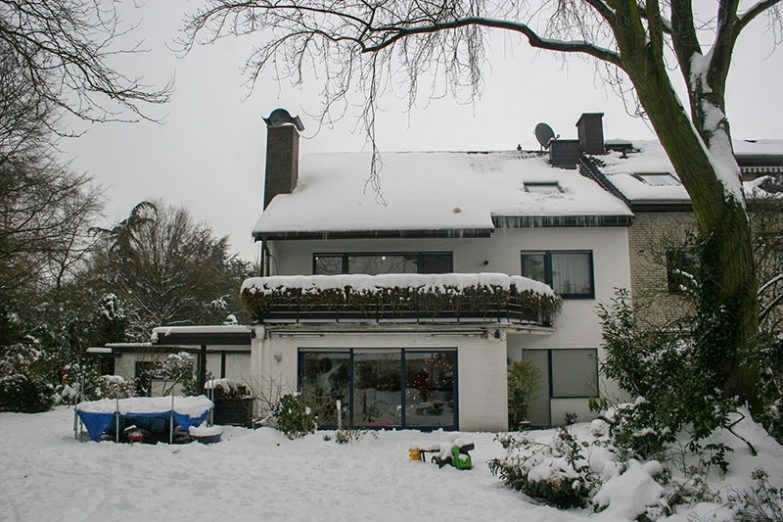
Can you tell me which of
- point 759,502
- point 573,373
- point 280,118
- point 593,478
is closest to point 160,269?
point 280,118

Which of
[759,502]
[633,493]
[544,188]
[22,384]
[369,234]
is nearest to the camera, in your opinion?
[759,502]

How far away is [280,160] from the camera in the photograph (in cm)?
2069

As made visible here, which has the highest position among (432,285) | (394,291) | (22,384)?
(432,285)

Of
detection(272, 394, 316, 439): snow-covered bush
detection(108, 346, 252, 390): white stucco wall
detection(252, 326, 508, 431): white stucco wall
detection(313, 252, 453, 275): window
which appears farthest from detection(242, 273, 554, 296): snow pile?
detection(108, 346, 252, 390): white stucco wall

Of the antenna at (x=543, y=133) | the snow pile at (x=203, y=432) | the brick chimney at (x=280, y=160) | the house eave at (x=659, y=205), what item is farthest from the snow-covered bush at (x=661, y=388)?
the antenna at (x=543, y=133)

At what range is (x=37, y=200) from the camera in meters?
16.2

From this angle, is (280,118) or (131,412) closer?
(131,412)

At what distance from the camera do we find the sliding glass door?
16.4 m

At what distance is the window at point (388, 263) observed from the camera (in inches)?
741

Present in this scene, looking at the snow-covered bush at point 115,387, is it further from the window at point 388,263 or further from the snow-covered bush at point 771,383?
the snow-covered bush at point 771,383

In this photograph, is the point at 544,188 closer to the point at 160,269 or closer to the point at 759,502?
the point at 759,502

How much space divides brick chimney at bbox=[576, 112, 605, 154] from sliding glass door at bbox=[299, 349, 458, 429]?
10317mm

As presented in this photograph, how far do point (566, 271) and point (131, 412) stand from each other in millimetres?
12172

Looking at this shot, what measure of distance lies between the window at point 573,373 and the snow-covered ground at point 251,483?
16.4ft
